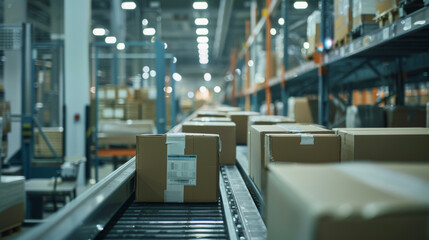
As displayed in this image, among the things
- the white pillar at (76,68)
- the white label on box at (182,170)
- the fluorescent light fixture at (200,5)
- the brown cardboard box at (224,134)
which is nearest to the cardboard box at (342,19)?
the brown cardboard box at (224,134)

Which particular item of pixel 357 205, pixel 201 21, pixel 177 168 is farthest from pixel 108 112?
pixel 357 205

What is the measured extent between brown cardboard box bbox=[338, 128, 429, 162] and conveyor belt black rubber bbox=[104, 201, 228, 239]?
0.78 metres

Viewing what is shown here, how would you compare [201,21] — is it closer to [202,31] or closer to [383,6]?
[202,31]

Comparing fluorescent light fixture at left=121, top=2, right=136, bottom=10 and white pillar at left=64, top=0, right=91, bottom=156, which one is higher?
fluorescent light fixture at left=121, top=2, right=136, bottom=10

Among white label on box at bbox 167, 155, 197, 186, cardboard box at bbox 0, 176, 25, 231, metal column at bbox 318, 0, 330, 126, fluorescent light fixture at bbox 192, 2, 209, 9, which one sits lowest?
cardboard box at bbox 0, 176, 25, 231

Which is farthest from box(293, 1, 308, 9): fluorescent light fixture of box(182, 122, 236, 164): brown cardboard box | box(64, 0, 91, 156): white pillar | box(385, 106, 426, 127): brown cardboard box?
box(64, 0, 91, 156): white pillar

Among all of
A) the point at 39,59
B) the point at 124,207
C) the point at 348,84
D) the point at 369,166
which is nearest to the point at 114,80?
the point at 39,59

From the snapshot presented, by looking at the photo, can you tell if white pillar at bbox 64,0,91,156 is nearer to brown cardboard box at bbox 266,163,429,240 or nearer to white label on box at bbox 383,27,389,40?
white label on box at bbox 383,27,389,40

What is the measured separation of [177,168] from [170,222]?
0.36 metres

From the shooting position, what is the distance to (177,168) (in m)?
2.14

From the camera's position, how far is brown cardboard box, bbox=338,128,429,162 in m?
1.82

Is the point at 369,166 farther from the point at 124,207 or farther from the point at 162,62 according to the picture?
the point at 162,62

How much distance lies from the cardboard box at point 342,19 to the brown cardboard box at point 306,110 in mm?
2270

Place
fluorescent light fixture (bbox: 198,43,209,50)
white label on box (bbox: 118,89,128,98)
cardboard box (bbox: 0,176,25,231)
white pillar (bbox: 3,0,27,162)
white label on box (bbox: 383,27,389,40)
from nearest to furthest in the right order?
1. white label on box (bbox: 383,27,389,40)
2. cardboard box (bbox: 0,176,25,231)
3. white pillar (bbox: 3,0,27,162)
4. white label on box (bbox: 118,89,128,98)
5. fluorescent light fixture (bbox: 198,43,209,50)
